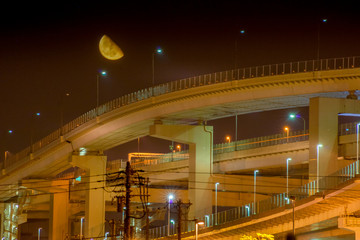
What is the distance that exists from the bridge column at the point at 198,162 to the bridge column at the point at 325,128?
44.2 feet

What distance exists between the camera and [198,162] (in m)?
55.3

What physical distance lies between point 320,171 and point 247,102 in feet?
24.6

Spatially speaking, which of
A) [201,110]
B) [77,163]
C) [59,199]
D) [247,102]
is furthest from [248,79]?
[59,199]

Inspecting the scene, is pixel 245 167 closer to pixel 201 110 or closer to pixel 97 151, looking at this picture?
pixel 201 110

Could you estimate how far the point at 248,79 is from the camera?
4609 cm

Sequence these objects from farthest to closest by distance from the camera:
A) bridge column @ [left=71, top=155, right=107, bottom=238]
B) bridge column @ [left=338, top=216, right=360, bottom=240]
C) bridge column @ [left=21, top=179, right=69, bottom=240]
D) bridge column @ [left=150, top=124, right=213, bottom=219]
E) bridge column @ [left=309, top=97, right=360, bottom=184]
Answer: bridge column @ [left=21, top=179, right=69, bottom=240], bridge column @ [left=71, top=155, right=107, bottom=238], bridge column @ [left=150, top=124, right=213, bottom=219], bridge column @ [left=309, top=97, right=360, bottom=184], bridge column @ [left=338, top=216, right=360, bottom=240]

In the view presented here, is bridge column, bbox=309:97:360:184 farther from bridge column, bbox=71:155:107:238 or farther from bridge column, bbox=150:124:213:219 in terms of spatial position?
bridge column, bbox=71:155:107:238

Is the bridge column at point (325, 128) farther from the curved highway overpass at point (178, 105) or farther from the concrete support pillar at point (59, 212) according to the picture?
the concrete support pillar at point (59, 212)

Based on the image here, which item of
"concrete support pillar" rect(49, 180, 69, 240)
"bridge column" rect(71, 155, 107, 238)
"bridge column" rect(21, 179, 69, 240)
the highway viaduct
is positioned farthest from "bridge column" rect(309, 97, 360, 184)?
"concrete support pillar" rect(49, 180, 69, 240)

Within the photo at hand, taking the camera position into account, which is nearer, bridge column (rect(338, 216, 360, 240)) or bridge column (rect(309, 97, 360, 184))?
bridge column (rect(338, 216, 360, 240))

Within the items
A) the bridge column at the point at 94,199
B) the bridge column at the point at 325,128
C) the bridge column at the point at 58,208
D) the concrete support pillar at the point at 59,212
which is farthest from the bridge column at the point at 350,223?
the concrete support pillar at the point at 59,212

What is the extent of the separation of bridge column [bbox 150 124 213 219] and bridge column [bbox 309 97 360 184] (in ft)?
44.2

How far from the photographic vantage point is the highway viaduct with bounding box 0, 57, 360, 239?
142 feet

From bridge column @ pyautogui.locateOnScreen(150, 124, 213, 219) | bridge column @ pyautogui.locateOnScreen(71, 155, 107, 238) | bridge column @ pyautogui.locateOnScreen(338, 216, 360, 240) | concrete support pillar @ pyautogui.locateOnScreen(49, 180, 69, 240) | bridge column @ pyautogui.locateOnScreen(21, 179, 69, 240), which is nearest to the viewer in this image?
bridge column @ pyautogui.locateOnScreen(338, 216, 360, 240)
